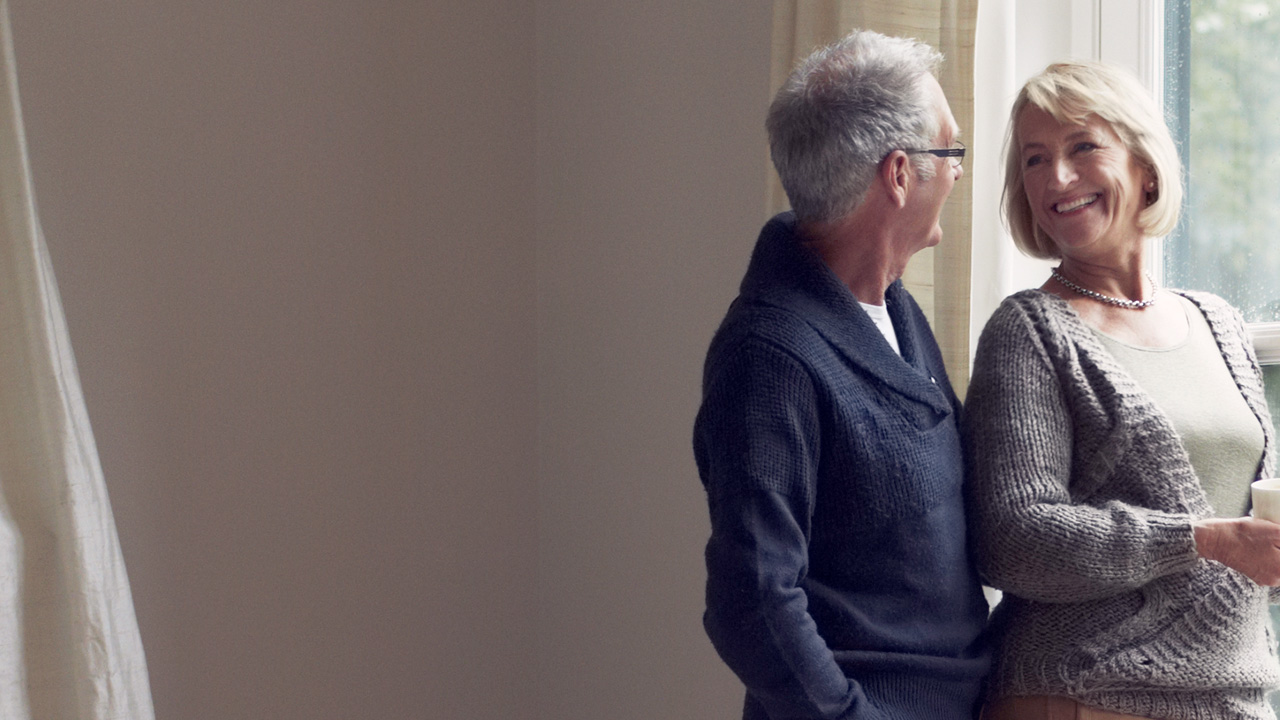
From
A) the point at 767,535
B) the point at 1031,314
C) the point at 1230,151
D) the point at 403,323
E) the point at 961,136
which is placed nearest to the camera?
the point at 767,535

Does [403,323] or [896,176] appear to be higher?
[896,176]

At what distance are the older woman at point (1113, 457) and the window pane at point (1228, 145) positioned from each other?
333mm

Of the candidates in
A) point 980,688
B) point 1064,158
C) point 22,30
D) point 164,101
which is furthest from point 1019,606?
point 22,30

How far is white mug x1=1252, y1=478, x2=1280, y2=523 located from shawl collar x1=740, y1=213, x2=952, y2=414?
0.34 meters

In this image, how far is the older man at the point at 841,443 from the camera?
3.94 feet

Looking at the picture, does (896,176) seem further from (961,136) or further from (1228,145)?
(1228,145)

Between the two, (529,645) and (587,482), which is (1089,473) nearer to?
(587,482)

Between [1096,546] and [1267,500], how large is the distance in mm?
185

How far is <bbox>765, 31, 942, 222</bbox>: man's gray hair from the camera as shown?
4.30 ft

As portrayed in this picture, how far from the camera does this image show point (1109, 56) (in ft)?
6.31

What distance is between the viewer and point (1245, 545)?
1.28m

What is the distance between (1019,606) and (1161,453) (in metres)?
0.26

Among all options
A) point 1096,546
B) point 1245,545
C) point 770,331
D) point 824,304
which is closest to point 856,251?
point 824,304

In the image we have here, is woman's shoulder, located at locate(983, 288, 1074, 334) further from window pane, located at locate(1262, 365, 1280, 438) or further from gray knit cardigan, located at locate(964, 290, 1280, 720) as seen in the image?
window pane, located at locate(1262, 365, 1280, 438)
